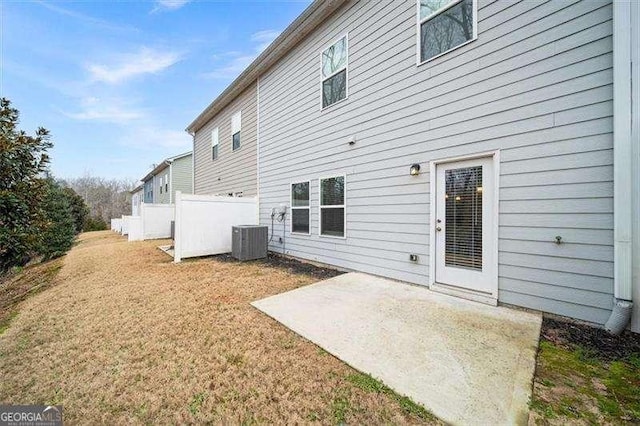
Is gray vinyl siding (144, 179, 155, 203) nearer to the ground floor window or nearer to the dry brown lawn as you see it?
the ground floor window

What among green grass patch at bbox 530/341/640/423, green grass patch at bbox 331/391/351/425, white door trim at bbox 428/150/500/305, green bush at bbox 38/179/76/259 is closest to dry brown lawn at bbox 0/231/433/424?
green grass patch at bbox 331/391/351/425

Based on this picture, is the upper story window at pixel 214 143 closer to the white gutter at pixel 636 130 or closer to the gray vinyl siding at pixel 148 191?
the white gutter at pixel 636 130

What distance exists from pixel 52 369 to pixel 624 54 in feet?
20.7

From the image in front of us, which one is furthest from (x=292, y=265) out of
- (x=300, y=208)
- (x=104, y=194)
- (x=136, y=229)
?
(x=104, y=194)

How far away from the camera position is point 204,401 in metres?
1.81

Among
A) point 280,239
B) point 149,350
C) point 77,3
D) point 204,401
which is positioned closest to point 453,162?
point 204,401

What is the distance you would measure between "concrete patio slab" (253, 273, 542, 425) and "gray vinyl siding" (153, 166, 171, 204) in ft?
63.5

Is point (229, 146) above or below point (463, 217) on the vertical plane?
above

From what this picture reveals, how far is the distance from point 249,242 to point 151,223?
944 cm

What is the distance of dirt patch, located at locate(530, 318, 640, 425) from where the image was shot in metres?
1.61

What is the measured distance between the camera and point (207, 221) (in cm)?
749

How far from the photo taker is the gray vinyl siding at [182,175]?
55.3 feet

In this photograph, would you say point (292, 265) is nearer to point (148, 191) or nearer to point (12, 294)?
point (12, 294)

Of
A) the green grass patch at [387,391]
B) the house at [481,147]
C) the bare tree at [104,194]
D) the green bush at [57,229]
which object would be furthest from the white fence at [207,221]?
the bare tree at [104,194]
